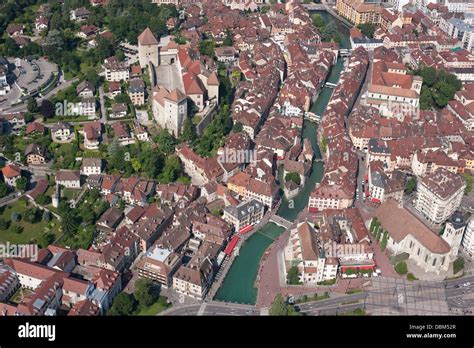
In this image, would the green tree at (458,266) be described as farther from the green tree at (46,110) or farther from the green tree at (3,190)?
the green tree at (46,110)

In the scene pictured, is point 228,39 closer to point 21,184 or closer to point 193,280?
point 21,184

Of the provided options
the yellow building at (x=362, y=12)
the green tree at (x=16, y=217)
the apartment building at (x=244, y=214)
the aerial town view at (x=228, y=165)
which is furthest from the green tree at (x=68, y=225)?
the yellow building at (x=362, y=12)

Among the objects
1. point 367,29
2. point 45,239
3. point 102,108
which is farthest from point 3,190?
point 367,29

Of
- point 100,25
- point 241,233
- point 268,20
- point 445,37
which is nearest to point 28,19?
point 100,25

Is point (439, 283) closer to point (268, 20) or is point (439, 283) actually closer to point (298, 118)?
point (298, 118)

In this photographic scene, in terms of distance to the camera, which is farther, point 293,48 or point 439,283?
point 293,48

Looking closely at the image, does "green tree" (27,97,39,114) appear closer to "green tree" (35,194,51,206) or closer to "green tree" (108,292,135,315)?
"green tree" (35,194,51,206)
